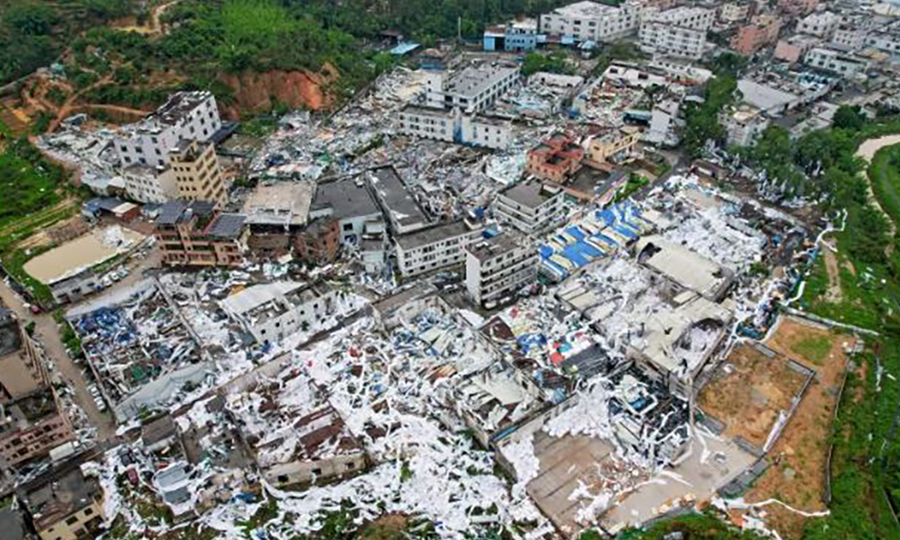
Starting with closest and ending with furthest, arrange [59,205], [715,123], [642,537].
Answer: [642,537] → [59,205] → [715,123]

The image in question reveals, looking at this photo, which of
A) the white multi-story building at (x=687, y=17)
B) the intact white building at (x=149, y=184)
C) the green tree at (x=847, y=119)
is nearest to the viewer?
the intact white building at (x=149, y=184)

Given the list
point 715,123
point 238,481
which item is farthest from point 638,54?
point 238,481

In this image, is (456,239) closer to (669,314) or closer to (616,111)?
(669,314)

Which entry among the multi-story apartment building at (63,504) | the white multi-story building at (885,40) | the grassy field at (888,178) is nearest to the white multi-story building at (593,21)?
the white multi-story building at (885,40)

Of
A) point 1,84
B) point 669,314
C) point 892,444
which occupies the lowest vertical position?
point 892,444

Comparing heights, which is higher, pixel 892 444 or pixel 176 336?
pixel 176 336

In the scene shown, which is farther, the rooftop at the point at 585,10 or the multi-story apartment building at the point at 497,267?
the rooftop at the point at 585,10

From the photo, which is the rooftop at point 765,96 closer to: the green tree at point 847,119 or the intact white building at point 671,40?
the green tree at point 847,119
